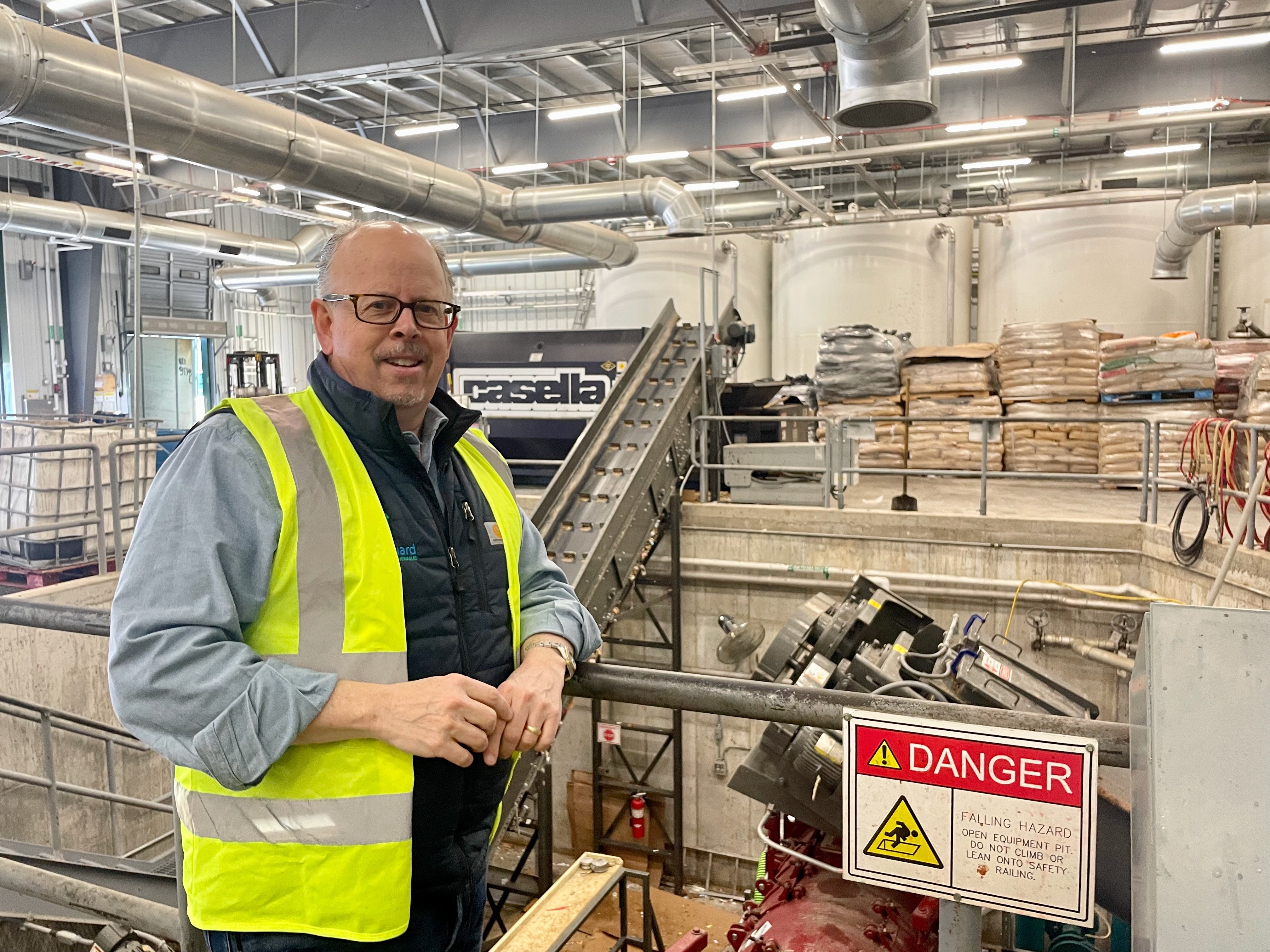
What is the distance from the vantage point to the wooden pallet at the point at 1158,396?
9766 mm

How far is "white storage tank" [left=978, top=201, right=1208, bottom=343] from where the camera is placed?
495 inches

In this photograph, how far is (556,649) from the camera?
1662 mm

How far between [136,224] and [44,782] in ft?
12.5

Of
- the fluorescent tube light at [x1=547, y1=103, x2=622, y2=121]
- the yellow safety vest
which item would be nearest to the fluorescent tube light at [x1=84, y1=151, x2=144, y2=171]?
the fluorescent tube light at [x1=547, y1=103, x2=622, y2=121]

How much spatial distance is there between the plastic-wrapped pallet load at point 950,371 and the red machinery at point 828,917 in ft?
26.2

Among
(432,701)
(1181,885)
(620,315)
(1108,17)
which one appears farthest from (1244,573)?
(620,315)

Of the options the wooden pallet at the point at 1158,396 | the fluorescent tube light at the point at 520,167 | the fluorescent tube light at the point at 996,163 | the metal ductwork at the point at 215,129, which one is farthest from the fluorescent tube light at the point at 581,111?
the wooden pallet at the point at 1158,396

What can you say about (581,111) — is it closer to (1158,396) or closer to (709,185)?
(709,185)

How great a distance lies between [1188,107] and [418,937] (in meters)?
12.5

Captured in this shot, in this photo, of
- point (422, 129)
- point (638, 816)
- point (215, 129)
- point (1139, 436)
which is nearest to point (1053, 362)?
point (1139, 436)

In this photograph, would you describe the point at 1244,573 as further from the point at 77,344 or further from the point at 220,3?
the point at 77,344

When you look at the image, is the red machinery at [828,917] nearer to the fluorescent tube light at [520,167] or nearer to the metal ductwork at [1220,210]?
the metal ductwork at [1220,210]

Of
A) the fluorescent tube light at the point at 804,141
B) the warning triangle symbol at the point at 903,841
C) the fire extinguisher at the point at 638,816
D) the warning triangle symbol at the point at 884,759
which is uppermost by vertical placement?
the fluorescent tube light at the point at 804,141

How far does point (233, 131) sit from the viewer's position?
7270 mm
